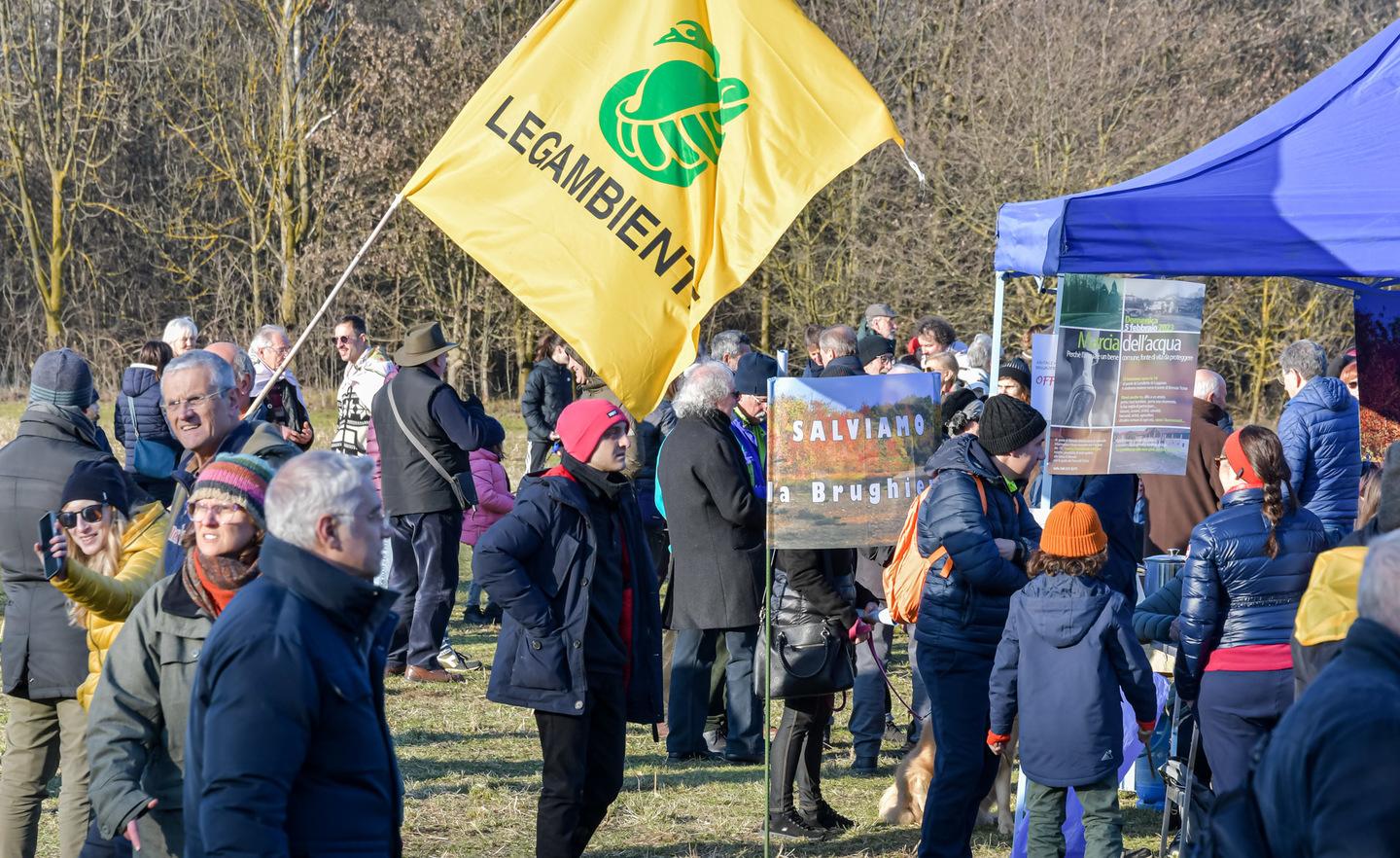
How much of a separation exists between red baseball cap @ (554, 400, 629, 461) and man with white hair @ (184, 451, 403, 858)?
2.00m

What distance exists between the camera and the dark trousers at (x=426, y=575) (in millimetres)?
8734

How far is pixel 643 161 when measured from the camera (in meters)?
5.05

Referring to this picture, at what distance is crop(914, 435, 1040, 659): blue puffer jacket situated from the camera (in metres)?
5.15

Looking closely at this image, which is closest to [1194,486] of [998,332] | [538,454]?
[998,332]

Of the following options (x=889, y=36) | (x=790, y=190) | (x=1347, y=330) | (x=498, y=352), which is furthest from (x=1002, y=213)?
(x=498, y=352)

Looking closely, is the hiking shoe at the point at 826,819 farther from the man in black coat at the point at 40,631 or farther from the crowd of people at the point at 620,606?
the man in black coat at the point at 40,631

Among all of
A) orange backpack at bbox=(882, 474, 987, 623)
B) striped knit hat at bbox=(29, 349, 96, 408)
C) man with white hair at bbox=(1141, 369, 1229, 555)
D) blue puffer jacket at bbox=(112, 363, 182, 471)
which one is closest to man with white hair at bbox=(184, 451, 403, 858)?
striped knit hat at bbox=(29, 349, 96, 408)

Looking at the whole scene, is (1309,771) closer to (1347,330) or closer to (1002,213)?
(1002,213)

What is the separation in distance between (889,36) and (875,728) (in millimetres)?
18157

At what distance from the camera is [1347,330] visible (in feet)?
65.8

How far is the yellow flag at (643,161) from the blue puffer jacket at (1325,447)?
4.21 meters

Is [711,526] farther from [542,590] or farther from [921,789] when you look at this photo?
[542,590]

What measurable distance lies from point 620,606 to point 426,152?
19.2m

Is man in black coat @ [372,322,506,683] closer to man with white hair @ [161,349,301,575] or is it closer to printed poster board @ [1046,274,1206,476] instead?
printed poster board @ [1046,274,1206,476]
